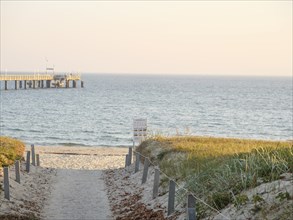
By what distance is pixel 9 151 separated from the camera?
20672 mm

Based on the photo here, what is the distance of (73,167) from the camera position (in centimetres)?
2412

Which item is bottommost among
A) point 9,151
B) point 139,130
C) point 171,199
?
point 9,151

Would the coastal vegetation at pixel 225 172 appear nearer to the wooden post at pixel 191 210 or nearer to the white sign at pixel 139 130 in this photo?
the wooden post at pixel 191 210

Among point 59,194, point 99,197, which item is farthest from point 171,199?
point 59,194

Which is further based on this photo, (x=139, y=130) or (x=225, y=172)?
(x=139, y=130)

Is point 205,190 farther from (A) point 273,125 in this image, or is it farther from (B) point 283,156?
(A) point 273,125

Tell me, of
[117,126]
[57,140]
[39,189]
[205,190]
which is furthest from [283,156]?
[117,126]

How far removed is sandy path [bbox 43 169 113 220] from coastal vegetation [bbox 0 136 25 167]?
2064 millimetres

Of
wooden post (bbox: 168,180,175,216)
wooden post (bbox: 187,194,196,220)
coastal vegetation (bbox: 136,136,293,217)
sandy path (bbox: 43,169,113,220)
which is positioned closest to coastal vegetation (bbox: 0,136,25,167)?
sandy path (bbox: 43,169,113,220)

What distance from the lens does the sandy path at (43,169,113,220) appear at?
14.0m

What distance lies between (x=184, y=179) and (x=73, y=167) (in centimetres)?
1158

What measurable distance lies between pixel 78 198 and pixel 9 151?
6.01 metres

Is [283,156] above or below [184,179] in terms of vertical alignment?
above

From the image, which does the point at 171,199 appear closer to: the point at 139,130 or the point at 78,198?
the point at 78,198
